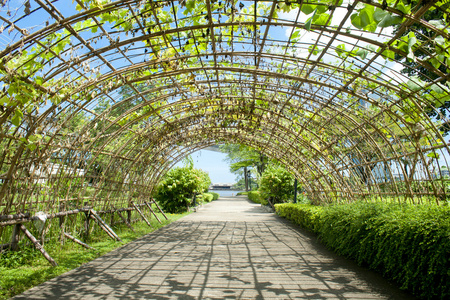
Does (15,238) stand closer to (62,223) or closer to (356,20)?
(62,223)

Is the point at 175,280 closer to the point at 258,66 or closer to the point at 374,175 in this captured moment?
the point at 258,66

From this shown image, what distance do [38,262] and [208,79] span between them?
4.83 meters

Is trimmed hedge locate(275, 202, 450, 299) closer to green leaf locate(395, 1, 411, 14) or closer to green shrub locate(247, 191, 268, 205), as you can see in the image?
green leaf locate(395, 1, 411, 14)

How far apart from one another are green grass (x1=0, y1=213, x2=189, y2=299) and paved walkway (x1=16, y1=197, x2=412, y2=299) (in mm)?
201

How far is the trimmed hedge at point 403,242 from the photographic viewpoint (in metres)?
3.79

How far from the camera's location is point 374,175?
8641 millimetres

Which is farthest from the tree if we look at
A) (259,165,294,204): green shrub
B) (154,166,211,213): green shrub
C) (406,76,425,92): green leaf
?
(406,76,425,92): green leaf

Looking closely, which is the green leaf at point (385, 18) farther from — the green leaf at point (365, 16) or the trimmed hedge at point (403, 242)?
the trimmed hedge at point (403, 242)

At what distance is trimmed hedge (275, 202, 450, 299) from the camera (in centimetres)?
379

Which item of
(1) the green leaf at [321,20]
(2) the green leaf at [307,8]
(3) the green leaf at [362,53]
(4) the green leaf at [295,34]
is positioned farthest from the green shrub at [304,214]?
(2) the green leaf at [307,8]

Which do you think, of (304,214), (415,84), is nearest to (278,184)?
(304,214)

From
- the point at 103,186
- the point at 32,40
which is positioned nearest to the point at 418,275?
the point at 32,40

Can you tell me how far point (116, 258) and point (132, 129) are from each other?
13.0 feet

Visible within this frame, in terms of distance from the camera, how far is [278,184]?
18172mm
